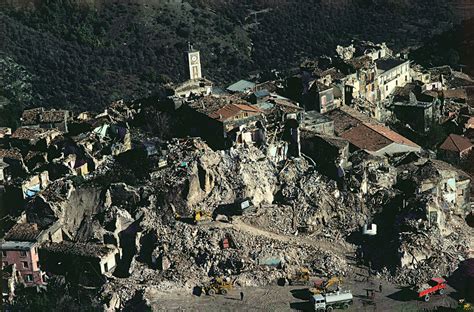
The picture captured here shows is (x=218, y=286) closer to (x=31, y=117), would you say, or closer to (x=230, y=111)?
(x=230, y=111)

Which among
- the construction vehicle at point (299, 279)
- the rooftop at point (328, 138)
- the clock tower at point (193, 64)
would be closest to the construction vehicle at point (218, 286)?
the construction vehicle at point (299, 279)

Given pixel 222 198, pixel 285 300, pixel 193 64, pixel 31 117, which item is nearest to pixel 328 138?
pixel 222 198

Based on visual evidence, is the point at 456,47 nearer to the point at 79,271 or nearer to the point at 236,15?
the point at 236,15

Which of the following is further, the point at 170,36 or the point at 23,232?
the point at 170,36

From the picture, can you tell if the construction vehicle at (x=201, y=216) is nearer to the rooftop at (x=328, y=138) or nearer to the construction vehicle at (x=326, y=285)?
the construction vehicle at (x=326, y=285)

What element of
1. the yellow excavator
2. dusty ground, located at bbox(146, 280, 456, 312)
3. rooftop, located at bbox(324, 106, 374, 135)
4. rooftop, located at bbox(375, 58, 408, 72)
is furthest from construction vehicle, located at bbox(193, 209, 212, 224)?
rooftop, located at bbox(375, 58, 408, 72)

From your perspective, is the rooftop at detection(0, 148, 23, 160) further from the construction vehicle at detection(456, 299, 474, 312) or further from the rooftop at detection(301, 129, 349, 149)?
the construction vehicle at detection(456, 299, 474, 312)

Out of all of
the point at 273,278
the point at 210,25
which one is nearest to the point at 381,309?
the point at 273,278
